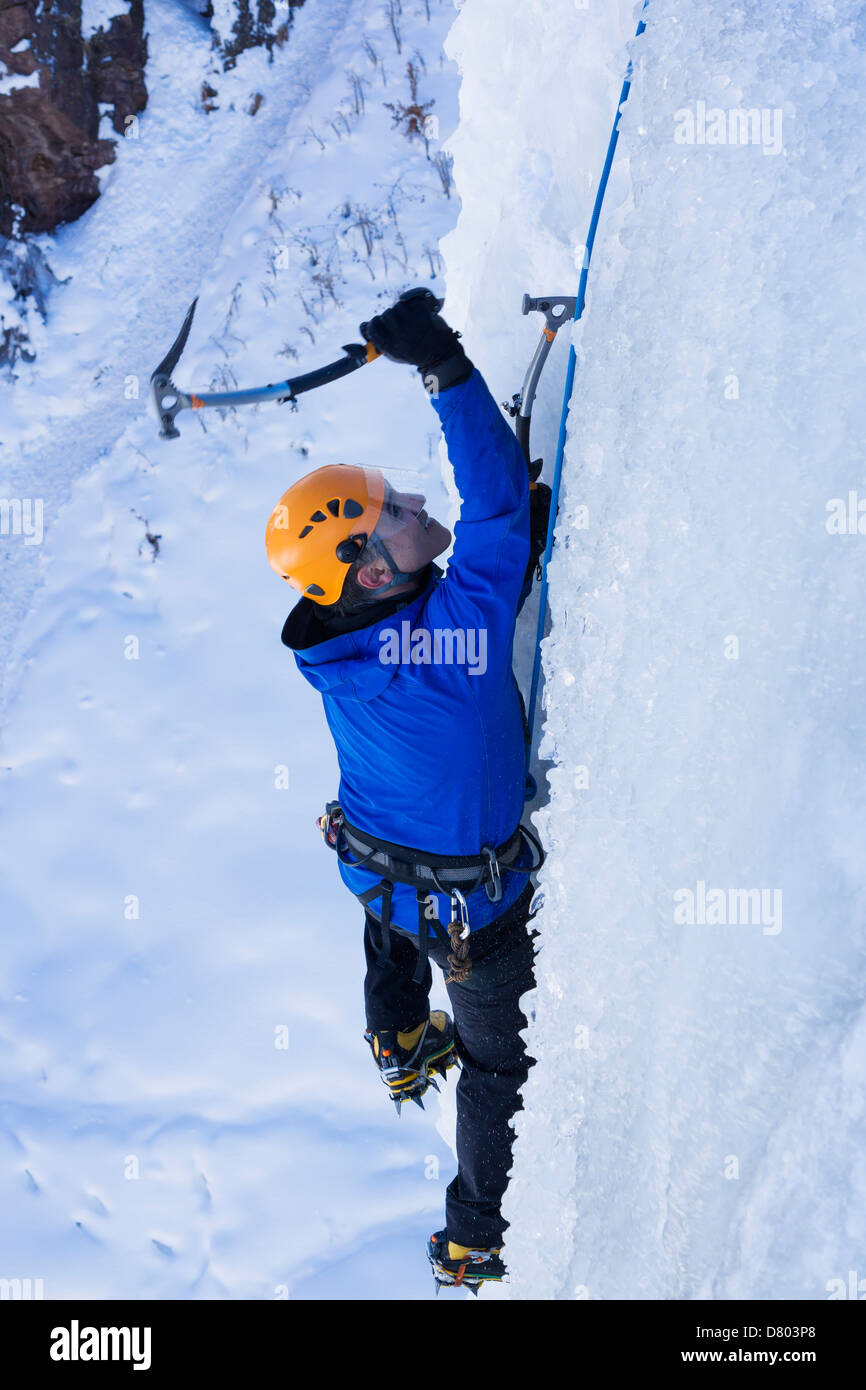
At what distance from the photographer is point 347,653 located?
2.05 meters

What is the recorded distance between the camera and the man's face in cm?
212

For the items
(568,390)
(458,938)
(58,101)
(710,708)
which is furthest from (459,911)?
(58,101)

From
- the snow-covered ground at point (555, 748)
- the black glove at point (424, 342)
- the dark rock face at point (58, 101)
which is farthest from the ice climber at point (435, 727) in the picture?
the dark rock face at point (58, 101)

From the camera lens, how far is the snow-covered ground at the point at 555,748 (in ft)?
4.10

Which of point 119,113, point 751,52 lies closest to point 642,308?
point 751,52

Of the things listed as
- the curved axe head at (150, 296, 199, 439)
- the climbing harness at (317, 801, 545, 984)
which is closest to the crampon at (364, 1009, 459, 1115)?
the climbing harness at (317, 801, 545, 984)

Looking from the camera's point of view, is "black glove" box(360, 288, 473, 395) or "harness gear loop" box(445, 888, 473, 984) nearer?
"black glove" box(360, 288, 473, 395)

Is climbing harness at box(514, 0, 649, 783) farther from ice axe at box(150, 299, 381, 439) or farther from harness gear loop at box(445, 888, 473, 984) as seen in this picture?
harness gear loop at box(445, 888, 473, 984)

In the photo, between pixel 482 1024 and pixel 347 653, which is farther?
pixel 482 1024

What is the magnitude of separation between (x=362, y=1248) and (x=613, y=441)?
3.73 meters

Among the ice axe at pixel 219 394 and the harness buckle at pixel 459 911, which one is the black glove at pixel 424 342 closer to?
the ice axe at pixel 219 394

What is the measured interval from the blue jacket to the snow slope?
0.47 feet

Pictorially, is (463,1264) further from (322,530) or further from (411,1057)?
(322,530)

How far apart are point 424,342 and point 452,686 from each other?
73 cm
